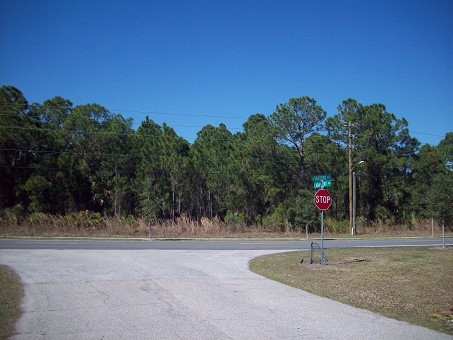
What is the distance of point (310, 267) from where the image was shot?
15.0 metres

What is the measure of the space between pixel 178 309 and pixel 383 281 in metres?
6.55

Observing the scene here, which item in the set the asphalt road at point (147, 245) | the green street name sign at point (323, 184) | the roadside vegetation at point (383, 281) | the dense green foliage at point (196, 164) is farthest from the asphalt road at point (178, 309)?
the dense green foliage at point (196, 164)

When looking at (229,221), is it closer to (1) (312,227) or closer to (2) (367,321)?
(1) (312,227)

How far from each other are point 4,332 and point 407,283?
9.97 m

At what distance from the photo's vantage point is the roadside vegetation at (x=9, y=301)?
7008 mm

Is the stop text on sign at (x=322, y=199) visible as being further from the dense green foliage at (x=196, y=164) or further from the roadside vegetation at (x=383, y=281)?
the dense green foliage at (x=196, y=164)

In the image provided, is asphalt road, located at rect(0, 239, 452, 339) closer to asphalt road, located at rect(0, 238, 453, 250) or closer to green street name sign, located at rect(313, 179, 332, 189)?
green street name sign, located at rect(313, 179, 332, 189)

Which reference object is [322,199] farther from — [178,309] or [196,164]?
[196,164]

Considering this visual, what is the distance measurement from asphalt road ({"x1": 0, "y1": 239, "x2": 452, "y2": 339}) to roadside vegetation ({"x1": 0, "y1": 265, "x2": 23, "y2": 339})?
179mm

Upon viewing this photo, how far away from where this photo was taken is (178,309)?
27.7 feet

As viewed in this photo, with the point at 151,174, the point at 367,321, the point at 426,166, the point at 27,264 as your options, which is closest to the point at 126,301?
the point at 367,321

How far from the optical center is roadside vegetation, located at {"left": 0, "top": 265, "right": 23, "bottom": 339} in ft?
23.0

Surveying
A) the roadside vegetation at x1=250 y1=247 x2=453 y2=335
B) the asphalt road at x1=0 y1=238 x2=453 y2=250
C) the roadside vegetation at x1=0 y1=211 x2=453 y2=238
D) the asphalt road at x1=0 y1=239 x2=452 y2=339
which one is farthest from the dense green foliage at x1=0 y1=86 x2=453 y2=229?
the asphalt road at x1=0 y1=239 x2=452 y2=339

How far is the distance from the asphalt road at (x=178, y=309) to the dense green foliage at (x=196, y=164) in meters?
23.9
